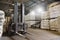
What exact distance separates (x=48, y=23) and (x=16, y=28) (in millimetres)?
2881

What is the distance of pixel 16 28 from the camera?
453cm

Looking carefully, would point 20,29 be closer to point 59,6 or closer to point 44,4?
point 59,6

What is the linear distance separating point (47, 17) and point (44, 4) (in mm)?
3062

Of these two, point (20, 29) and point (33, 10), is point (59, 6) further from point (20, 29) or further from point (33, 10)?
point (33, 10)

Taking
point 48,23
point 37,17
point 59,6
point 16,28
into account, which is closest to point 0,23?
point 16,28

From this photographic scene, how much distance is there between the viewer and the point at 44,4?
9.75 metres

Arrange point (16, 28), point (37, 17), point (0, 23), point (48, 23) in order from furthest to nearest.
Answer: point (37, 17) < point (48, 23) < point (16, 28) < point (0, 23)

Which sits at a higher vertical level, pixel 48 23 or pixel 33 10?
pixel 33 10

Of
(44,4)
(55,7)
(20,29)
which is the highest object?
(44,4)

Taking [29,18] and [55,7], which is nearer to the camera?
[55,7]

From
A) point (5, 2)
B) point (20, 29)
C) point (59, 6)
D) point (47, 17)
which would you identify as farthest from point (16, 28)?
point (47, 17)

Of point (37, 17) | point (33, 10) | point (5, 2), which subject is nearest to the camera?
point (5, 2)

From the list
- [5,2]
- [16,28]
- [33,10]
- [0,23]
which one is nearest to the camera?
[0,23]

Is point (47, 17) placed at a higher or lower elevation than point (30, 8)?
lower
